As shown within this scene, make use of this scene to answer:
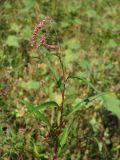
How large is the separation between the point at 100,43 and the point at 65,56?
79 centimetres

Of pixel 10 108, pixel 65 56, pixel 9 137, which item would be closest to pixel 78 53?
pixel 65 56

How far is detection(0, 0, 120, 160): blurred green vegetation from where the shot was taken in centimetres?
330

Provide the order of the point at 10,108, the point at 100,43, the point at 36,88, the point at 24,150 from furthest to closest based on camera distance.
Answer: the point at 100,43 < the point at 36,88 < the point at 10,108 < the point at 24,150

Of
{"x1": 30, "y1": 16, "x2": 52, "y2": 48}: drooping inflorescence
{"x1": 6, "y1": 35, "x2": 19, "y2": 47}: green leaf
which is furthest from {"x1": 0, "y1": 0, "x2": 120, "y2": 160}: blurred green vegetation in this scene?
{"x1": 30, "y1": 16, "x2": 52, "y2": 48}: drooping inflorescence

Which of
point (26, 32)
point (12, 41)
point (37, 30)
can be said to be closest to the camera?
point (37, 30)

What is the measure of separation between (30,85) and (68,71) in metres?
0.67

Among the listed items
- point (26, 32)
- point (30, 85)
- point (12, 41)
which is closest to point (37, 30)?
point (30, 85)

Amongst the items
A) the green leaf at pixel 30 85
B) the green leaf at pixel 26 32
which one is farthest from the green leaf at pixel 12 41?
the green leaf at pixel 30 85

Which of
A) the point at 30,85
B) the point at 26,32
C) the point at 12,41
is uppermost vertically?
the point at 26,32

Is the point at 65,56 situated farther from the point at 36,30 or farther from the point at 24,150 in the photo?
the point at 36,30

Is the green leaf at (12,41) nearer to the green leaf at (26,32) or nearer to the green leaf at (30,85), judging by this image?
the green leaf at (26,32)

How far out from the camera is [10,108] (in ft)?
11.9

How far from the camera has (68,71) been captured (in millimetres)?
4449

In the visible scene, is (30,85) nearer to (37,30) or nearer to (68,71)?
(68,71)
